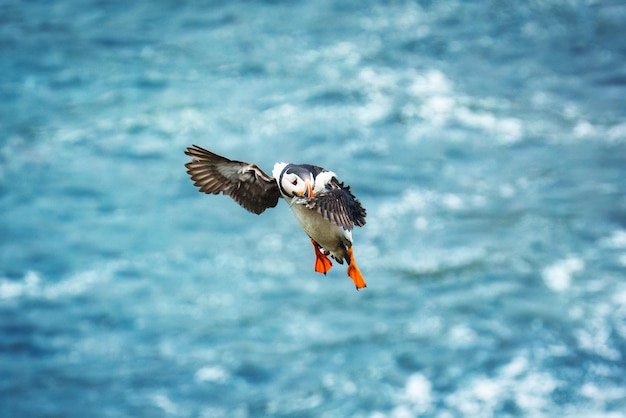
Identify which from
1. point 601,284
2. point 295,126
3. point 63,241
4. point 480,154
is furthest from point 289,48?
point 601,284

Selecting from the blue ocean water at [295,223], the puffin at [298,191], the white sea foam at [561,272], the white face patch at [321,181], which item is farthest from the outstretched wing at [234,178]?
the white sea foam at [561,272]

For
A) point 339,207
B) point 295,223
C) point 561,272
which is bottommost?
point 339,207

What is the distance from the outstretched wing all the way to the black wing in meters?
0.78

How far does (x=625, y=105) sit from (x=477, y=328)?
12301 millimetres

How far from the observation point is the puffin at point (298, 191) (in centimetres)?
829

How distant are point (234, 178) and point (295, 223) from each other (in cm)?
3548

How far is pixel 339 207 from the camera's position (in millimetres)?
8188

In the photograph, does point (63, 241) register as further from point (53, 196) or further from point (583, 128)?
point (583, 128)

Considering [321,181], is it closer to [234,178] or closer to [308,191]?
[308,191]

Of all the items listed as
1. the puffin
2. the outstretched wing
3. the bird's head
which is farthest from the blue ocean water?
the bird's head

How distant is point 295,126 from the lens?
153 ft

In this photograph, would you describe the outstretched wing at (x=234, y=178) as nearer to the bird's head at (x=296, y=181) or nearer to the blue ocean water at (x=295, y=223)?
the bird's head at (x=296, y=181)

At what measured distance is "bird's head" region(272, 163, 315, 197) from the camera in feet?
27.3

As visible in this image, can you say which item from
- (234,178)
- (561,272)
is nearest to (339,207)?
(234,178)
